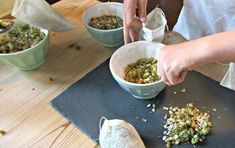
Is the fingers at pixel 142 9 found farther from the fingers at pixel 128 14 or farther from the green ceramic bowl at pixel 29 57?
the green ceramic bowl at pixel 29 57

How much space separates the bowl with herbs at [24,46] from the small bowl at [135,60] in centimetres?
24

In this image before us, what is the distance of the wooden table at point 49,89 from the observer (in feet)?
2.54

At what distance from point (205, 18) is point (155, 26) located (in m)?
0.20

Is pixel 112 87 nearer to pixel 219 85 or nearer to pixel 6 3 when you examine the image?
pixel 219 85

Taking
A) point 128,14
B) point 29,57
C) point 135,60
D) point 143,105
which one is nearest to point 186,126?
point 143,105

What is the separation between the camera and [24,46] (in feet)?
3.02

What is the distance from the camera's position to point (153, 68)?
85 cm

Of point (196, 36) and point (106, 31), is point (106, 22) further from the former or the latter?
point (196, 36)

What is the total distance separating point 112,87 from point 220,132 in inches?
13.0

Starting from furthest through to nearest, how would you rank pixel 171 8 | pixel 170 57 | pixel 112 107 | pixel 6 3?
1. pixel 171 8
2. pixel 6 3
3. pixel 112 107
4. pixel 170 57

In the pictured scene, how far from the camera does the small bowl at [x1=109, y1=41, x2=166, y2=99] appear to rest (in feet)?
2.55

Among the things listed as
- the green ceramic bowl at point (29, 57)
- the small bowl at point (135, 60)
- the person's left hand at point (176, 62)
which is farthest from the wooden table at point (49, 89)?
the person's left hand at point (176, 62)

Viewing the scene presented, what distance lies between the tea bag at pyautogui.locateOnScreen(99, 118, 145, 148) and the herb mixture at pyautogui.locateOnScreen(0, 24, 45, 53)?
1.31ft

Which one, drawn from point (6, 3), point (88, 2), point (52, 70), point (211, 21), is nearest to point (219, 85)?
point (211, 21)
